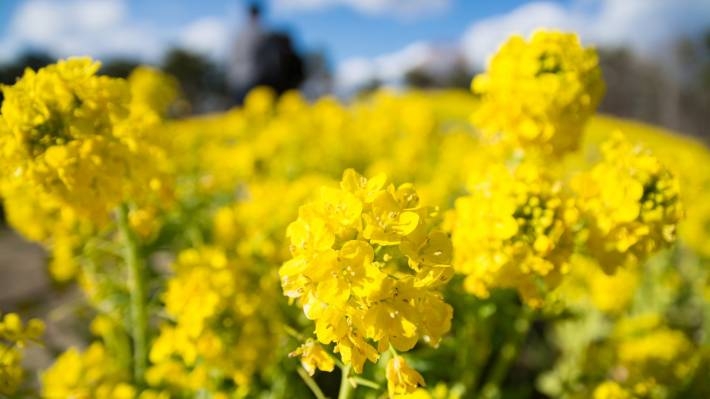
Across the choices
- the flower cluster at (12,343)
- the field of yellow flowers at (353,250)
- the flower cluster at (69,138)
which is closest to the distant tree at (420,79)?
the field of yellow flowers at (353,250)

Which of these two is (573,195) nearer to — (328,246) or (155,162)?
(328,246)

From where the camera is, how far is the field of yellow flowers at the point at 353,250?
1299 mm

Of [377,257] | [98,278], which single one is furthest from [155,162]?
[98,278]

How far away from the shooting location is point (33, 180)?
5.59 ft

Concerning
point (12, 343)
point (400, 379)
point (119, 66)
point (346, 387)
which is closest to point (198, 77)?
point (119, 66)

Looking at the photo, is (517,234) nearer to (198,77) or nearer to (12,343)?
(12,343)

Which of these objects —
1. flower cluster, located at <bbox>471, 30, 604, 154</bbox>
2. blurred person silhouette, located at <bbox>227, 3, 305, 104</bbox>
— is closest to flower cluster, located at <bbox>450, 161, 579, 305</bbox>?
flower cluster, located at <bbox>471, 30, 604, 154</bbox>

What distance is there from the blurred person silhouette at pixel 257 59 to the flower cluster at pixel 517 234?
1412cm

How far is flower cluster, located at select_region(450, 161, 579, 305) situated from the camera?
1.77 meters

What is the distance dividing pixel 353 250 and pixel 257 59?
15472 mm

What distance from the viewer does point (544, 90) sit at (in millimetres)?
2141

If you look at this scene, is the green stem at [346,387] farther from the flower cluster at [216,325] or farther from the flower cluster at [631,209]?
the flower cluster at [631,209]

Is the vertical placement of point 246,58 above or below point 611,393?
below

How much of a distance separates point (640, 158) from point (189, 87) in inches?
1533
